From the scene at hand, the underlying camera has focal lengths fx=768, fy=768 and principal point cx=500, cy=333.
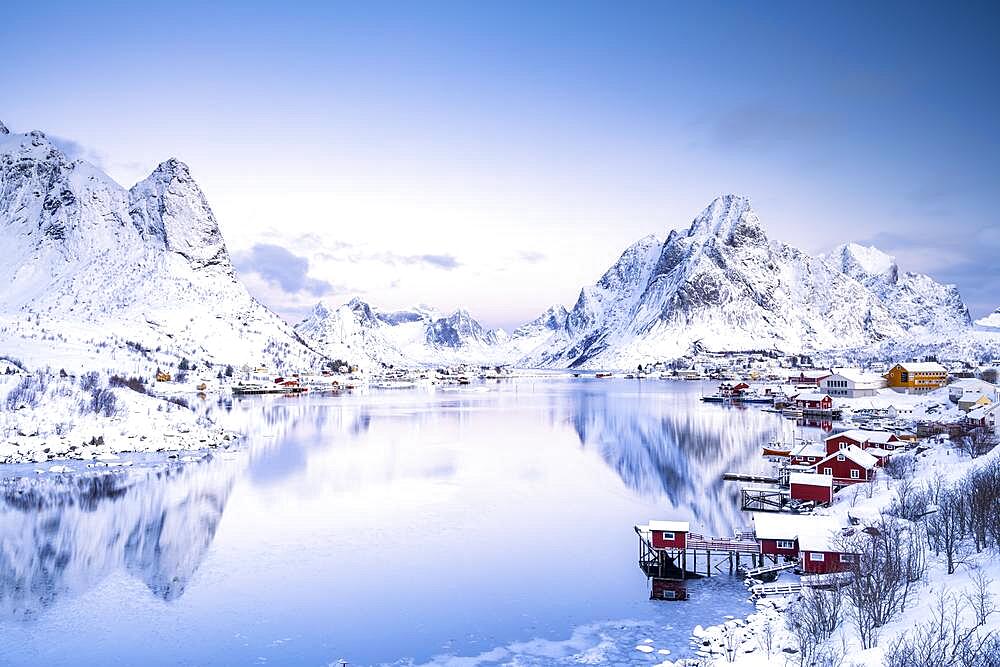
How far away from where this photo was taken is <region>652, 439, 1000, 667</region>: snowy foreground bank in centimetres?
1497

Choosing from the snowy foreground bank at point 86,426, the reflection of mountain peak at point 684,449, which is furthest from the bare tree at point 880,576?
the snowy foreground bank at point 86,426

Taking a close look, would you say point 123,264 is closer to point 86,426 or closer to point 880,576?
point 86,426

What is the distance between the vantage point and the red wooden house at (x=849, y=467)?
40.3m

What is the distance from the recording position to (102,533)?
30.3 m

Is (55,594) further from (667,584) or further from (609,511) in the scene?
(609,511)

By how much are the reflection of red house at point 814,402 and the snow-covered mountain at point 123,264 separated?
10268 centimetres

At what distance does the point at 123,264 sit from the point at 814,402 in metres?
145

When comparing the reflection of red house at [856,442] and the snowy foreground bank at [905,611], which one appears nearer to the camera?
the snowy foreground bank at [905,611]

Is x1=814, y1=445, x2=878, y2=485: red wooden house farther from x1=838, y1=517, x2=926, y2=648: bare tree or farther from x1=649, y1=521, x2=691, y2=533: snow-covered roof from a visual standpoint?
x1=649, y1=521, x2=691, y2=533: snow-covered roof

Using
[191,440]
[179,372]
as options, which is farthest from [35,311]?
[191,440]

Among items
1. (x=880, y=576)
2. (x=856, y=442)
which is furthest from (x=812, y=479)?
(x=880, y=576)

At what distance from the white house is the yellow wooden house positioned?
6.79 ft

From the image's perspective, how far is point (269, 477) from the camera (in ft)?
145

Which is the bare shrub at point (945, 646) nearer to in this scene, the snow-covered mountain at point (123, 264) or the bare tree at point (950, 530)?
the bare tree at point (950, 530)
